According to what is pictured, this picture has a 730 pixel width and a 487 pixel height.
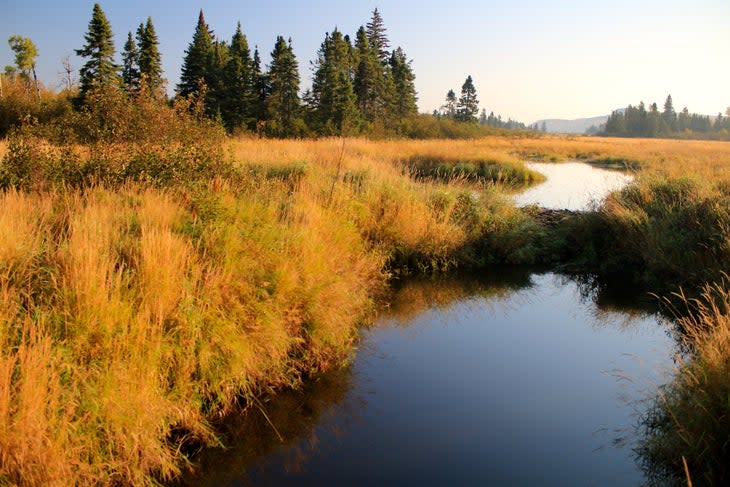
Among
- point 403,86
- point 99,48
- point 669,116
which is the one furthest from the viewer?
point 669,116

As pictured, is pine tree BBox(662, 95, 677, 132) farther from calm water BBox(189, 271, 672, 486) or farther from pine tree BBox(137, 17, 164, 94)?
calm water BBox(189, 271, 672, 486)

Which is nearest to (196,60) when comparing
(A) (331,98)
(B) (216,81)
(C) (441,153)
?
(B) (216,81)

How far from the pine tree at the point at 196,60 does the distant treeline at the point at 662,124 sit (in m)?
75.6

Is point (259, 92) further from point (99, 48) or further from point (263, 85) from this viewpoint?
point (99, 48)

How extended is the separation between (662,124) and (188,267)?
10938 cm

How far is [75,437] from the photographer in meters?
3.63

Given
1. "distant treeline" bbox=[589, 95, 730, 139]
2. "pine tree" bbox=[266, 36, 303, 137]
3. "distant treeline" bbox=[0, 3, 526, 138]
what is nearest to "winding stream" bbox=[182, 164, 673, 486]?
"distant treeline" bbox=[0, 3, 526, 138]

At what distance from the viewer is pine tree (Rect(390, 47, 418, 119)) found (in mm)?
51938

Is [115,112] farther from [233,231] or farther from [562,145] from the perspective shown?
[562,145]

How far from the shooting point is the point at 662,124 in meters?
98.3

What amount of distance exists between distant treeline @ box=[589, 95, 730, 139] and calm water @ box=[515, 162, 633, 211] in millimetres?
70433

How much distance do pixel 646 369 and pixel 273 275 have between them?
15.2 feet

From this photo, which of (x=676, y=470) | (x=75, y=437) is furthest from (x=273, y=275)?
(x=676, y=470)

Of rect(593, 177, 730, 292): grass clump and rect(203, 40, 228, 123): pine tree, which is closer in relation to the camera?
rect(593, 177, 730, 292): grass clump
